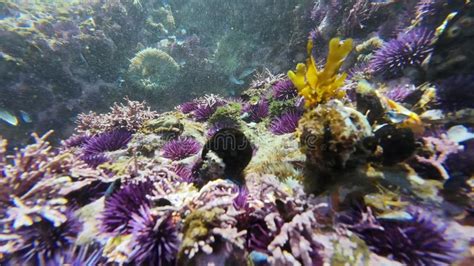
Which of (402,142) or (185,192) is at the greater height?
(402,142)

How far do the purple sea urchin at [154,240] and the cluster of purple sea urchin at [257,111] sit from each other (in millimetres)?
3666

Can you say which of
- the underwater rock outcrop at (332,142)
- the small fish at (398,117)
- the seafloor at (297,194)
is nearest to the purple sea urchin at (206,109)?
the seafloor at (297,194)

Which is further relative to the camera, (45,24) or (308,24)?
(45,24)

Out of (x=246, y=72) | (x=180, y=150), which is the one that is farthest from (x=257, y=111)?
(x=246, y=72)

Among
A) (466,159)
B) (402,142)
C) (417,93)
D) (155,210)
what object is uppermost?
(417,93)

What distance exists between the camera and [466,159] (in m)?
2.84

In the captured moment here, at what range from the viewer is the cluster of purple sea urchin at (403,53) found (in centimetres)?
473

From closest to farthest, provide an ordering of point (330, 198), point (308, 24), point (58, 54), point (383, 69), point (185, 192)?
point (330, 198) < point (185, 192) < point (383, 69) < point (308, 24) < point (58, 54)

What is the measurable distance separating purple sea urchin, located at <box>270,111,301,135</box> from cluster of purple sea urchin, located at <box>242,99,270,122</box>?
930mm

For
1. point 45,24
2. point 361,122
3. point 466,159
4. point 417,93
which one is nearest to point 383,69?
point 417,93

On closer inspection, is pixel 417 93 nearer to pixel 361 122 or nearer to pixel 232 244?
pixel 361 122

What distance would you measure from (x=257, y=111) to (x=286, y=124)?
4.27 feet

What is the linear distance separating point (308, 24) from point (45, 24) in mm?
10707

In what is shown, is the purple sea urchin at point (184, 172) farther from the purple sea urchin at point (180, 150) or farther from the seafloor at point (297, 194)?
the purple sea urchin at point (180, 150)
